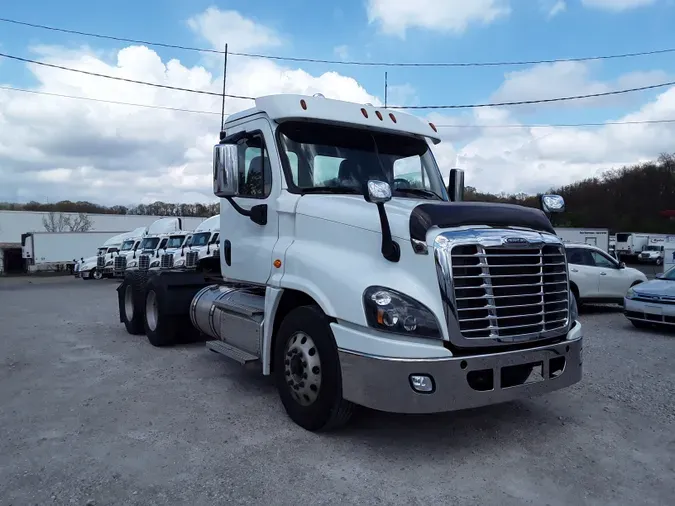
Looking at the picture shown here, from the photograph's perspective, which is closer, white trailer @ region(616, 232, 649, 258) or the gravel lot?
the gravel lot

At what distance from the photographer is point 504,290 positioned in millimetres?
4242

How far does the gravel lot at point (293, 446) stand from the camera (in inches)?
147

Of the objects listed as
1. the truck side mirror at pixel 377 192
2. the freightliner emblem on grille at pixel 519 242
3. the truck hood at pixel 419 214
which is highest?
the truck side mirror at pixel 377 192

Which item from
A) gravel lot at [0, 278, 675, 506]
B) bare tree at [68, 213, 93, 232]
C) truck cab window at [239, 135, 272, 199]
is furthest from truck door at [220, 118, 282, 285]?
bare tree at [68, 213, 93, 232]

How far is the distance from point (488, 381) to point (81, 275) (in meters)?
34.6

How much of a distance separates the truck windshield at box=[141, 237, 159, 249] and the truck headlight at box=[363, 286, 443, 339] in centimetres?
2525

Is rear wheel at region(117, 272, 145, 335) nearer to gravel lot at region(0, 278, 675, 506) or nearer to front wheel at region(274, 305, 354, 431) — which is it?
gravel lot at region(0, 278, 675, 506)

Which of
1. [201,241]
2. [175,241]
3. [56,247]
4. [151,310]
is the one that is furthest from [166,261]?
[56,247]

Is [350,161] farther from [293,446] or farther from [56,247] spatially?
[56,247]

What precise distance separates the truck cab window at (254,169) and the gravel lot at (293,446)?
7.04ft

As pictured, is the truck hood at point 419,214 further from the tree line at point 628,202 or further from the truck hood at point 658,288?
the tree line at point 628,202

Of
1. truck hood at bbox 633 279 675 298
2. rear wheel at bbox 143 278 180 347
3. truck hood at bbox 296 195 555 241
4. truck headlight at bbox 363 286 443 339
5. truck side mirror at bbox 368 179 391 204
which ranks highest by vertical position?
truck side mirror at bbox 368 179 391 204

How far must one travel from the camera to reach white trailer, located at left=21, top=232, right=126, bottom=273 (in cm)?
4203

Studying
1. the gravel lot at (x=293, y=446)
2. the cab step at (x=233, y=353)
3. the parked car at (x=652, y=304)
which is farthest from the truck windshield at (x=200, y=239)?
the cab step at (x=233, y=353)
